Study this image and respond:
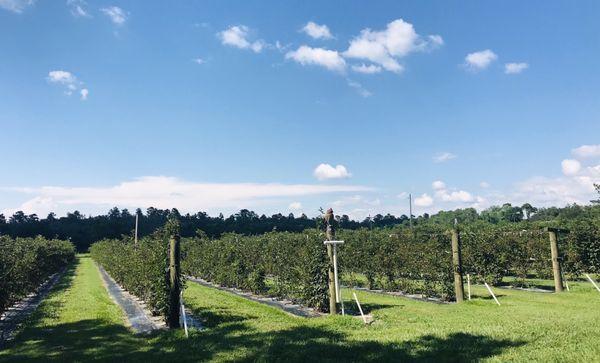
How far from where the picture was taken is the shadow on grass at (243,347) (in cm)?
692

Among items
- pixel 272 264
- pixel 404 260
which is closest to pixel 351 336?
pixel 404 260

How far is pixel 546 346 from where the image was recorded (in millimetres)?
6879

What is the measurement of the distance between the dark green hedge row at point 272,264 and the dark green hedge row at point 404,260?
312 cm

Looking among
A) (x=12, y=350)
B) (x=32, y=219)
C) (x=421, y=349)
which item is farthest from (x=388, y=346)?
(x=32, y=219)

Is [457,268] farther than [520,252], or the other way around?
[520,252]

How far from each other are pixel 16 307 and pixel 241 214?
95021 millimetres

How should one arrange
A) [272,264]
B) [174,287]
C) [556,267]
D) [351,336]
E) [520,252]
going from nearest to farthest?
[351,336] → [174,287] → [556,267] → [272,264] → [520,252]

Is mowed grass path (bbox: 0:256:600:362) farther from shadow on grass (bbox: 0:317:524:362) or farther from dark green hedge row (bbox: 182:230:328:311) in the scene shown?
dark green hedge row (bbox: 182:230:328:311)

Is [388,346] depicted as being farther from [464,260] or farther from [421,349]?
[464,260]

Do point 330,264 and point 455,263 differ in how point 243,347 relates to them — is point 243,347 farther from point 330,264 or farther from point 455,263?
point 455,263

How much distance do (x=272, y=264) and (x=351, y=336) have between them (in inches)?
456

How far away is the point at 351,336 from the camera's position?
27.7ft

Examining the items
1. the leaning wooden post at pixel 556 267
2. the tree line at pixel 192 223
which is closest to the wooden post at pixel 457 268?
the leaning wooden post at pixel 556 267

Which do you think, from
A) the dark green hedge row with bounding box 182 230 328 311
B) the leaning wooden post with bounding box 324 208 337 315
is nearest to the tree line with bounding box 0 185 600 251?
the dark green hedge row with bounding box 182 230 328 311
